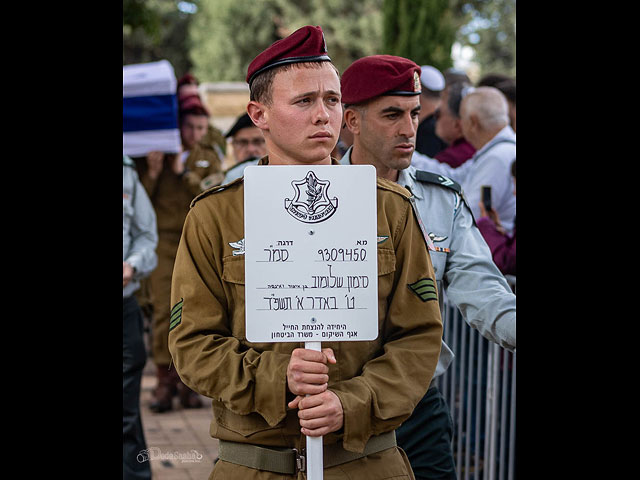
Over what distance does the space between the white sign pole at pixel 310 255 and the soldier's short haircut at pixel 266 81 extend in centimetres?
34

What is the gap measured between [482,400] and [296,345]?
2.59 metres

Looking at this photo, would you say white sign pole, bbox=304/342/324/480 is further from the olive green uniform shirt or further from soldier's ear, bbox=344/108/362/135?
soldier's ear, bbox=344/108/362/135

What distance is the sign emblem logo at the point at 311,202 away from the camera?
8.01 feet

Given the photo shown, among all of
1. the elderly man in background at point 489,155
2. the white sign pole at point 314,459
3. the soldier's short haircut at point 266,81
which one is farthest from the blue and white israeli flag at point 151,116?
the white sign pole at point 314,459

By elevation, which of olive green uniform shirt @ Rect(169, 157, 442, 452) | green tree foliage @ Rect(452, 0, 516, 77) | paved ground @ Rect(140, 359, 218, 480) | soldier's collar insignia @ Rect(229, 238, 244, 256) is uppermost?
green tree foliage @ Rect(452, 0, 516, 77)

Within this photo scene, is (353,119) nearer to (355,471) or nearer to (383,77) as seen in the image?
(383,77)

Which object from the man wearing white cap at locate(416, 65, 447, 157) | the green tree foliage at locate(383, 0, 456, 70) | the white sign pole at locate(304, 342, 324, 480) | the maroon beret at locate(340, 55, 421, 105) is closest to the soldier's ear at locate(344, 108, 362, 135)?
the maroon beret at locate(340, 55, 421, 105)

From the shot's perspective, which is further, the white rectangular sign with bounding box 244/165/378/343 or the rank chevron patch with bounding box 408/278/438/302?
the rank chevron patch with bounding box 408/278/438/302

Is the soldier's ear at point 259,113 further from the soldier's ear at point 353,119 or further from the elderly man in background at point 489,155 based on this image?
the elderly man in background at point 489,155

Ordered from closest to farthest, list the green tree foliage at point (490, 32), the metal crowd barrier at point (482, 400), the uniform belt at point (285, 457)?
the uniform belt at point (285, 457), the metal crowd barrier at point (482, 400), the green tree foliage at point (490, 32)

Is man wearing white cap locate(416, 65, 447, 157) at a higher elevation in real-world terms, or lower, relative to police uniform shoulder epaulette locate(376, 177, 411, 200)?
higher

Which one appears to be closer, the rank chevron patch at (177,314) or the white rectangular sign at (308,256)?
the white rectangular sign at (308,256)

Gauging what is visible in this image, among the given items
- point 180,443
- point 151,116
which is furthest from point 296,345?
point 151,116

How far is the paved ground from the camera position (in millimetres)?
6164
